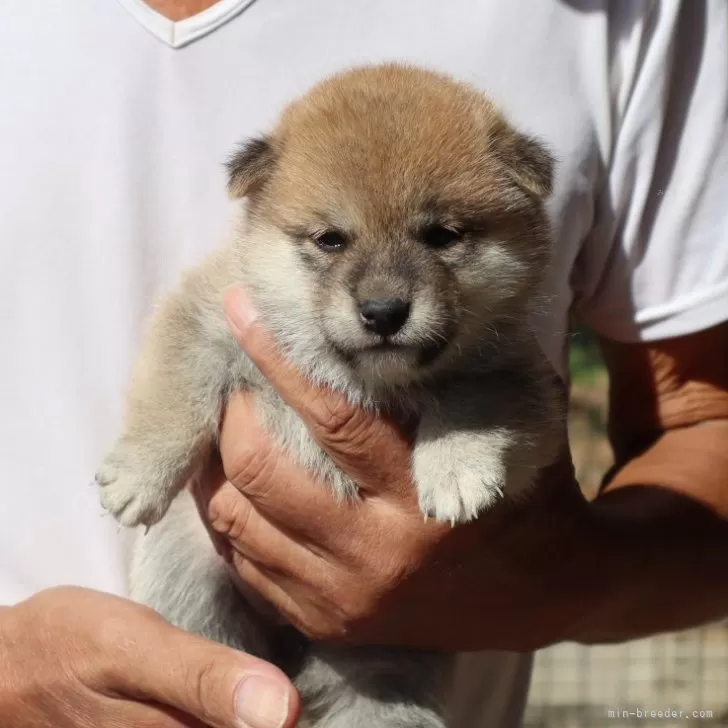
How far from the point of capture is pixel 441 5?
1654 millimetres

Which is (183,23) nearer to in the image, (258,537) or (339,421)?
(339,421)

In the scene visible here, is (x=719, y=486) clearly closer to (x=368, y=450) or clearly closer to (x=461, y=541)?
(x=461, y=541)

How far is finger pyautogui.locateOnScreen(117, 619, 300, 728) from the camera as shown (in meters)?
1.34

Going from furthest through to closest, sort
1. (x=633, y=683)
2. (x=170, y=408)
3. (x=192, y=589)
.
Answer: (x=633, y=683), (x=192, y=589), (x=170, y=408)

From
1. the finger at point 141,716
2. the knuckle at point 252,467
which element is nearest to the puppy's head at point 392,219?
the knuckle at point 252,467

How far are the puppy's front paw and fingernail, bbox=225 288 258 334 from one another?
11.6 inches

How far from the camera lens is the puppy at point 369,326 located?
4.83ft

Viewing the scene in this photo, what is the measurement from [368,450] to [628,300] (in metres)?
0.63

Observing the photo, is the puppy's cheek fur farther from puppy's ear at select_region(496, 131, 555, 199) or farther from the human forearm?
the human forearm

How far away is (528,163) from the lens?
1586 mm

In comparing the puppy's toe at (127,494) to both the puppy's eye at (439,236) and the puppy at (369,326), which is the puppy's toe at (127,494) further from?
the puppy's eye at (439,236)

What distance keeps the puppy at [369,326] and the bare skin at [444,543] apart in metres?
0.06

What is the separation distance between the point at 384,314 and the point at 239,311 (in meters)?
0.33

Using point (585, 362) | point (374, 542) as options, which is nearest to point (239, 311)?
point (374, 542)
